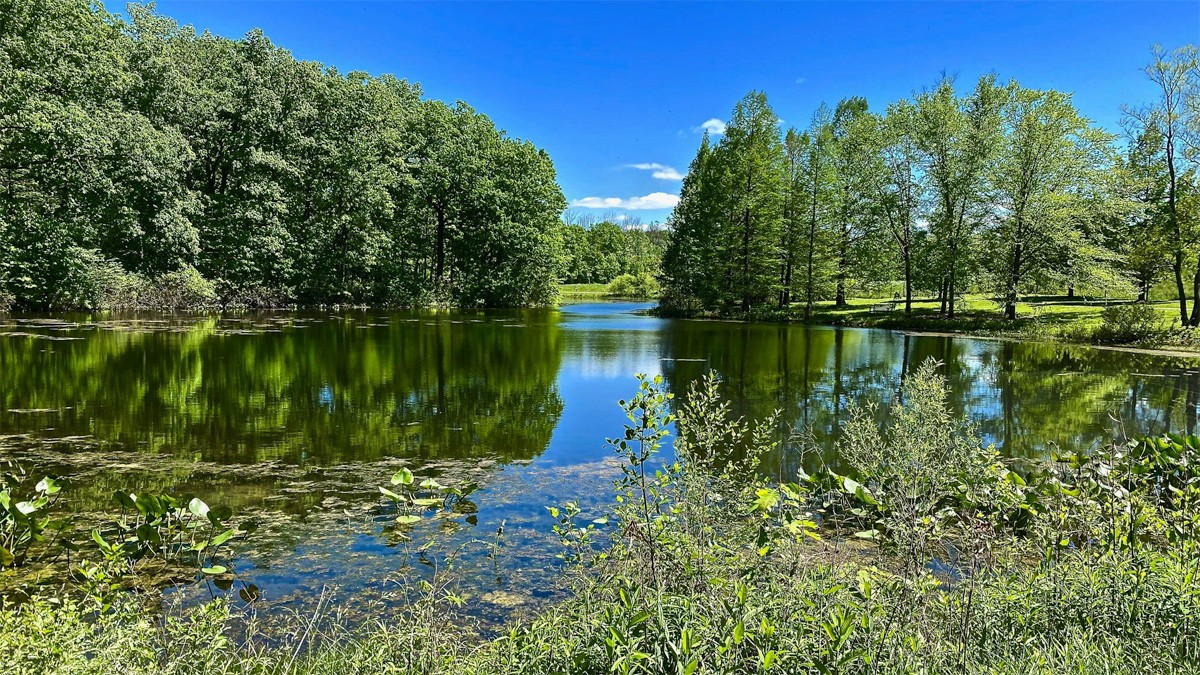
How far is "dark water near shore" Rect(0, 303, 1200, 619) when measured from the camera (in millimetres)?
5414

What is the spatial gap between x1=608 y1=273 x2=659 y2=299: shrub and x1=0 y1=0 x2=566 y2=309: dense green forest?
85.1 ft

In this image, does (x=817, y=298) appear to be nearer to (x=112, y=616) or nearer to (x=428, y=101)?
(x=428, y=101)

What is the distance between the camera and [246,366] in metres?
14.7

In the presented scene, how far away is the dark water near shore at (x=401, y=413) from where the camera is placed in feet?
17.8

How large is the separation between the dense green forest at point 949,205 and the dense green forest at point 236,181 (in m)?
16.3

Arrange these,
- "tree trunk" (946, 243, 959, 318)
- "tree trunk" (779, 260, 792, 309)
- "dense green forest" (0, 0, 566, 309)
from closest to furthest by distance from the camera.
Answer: "dense green forest" (0, 0, 566, 309)
"tree trunk" (946, 243, 959, 318)
"tree trunk" (779, 260, 792, 309)

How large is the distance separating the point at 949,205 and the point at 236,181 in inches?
1559

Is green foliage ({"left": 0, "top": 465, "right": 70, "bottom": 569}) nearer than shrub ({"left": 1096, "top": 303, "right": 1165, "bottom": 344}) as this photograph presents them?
Yes

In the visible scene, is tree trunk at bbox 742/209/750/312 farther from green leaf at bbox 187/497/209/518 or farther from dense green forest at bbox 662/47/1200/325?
green leaf at bbox 187/497/209/518

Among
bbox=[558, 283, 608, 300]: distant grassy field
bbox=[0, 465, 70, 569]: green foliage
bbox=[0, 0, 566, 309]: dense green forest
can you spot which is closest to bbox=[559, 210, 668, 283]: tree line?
bbox=[558, 283, 608, 300]: distant grassy field

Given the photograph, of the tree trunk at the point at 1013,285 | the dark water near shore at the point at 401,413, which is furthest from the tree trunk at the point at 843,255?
the dark water near shore at the point at 401,413

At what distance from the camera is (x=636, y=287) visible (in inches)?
3223

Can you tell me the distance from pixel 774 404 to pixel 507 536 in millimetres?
7363

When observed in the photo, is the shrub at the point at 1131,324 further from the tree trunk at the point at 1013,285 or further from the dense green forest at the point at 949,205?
the tree trunk at the point at 1013,285
